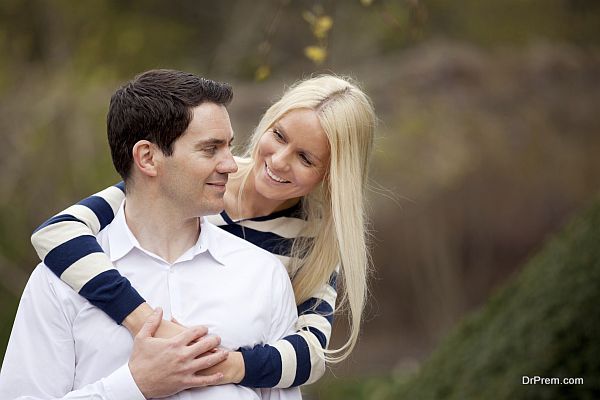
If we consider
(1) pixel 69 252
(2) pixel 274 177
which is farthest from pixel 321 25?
(1) pixel 69 252

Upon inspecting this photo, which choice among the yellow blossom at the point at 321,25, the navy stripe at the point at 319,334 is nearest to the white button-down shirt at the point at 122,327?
the navy stripe at the point at 319,334

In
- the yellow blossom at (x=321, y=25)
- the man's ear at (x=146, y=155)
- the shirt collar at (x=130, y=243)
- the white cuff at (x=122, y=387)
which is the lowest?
the white cuff at (x=122, y=387)

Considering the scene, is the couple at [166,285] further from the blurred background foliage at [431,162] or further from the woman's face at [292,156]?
the blurred background foliage at [431,162]

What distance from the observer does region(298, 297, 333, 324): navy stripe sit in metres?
2.81

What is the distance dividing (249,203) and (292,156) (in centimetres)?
26

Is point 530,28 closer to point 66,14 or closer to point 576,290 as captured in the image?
point 66,14

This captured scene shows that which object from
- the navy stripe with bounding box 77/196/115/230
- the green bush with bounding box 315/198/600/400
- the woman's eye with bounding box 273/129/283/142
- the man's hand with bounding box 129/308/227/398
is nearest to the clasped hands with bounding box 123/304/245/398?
the man's hand with bounding box 129/308/227/398

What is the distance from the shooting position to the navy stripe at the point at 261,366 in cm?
238

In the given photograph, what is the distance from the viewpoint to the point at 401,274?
986cm

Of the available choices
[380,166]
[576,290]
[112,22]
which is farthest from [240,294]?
[112,22]

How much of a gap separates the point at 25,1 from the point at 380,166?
4810mm

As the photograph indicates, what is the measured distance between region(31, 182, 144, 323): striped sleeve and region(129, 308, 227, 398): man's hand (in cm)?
9

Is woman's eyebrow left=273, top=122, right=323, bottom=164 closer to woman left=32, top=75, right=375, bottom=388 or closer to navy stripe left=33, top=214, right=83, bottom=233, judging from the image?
woman left=32, top=75, right=375, bottom=388

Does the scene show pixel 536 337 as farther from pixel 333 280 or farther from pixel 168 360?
pixel 168 360
